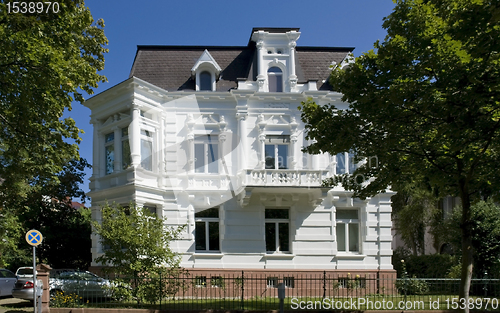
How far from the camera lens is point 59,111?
58.9 feet

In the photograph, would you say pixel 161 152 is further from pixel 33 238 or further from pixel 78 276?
pixel 33 238

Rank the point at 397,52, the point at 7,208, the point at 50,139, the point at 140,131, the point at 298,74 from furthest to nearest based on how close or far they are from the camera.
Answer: the point at 7,208 → the point at 298,74 → the point at 140,131 → the point at 50,139 → the point at 397,52

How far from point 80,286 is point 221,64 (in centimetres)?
1402

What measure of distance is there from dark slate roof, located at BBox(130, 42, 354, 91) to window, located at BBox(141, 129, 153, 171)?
2948mm

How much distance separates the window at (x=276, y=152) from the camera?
84.0 feet

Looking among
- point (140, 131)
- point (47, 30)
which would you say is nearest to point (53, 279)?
point (140, 131)

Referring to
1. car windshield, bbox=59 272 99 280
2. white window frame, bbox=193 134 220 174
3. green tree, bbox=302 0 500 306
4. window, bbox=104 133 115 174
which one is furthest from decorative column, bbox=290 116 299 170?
car windshield, bbox=59 272 99 280

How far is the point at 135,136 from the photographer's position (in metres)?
23.3

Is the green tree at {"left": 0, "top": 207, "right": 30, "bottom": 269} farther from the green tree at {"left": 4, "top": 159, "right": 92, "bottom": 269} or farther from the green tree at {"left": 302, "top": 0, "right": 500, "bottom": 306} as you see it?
the green tree at {"left": 302, "top": 0, "right": 500, "bottom": 306}

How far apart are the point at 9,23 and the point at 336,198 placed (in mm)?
16184

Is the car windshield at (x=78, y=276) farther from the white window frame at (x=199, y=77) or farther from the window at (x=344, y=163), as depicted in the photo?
the window at (x=344, y=163)

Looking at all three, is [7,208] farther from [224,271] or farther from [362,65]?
[362,65]

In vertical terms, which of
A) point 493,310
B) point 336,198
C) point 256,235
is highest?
point 336,198

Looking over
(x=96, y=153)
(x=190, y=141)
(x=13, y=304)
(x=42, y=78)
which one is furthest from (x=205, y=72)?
(x=13, y=304)
